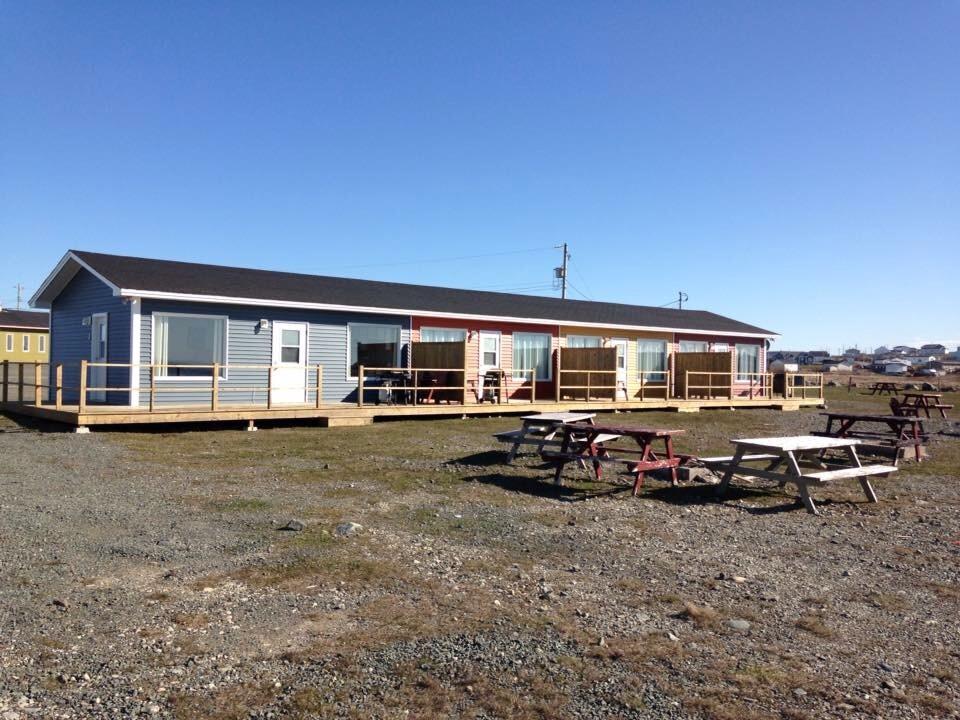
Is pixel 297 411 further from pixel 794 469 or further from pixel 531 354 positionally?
pixel 794 469

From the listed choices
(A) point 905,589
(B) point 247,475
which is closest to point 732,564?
(A) point 905,589

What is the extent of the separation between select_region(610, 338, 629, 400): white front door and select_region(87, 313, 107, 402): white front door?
14119mm

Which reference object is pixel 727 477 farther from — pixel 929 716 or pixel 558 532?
pixel 929 716

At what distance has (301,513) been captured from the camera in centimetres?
746

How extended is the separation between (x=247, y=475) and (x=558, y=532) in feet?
14.6

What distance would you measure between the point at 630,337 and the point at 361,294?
901 cm

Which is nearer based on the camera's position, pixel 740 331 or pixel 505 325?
pixel 505 325

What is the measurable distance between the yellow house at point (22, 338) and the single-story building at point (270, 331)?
1152 inches

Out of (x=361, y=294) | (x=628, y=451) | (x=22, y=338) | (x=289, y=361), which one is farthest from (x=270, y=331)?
(x=22, y=338)

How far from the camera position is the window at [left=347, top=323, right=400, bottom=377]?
19.4 metres

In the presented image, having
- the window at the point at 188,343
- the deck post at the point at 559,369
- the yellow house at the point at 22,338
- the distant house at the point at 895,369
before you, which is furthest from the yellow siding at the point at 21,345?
the distant house at the point at 895,369

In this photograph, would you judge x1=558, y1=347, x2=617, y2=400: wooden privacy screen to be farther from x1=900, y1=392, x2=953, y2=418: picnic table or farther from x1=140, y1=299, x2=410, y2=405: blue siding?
x1=900, y1=392, x2=953, y2=418: picnic table

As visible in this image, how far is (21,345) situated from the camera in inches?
1852

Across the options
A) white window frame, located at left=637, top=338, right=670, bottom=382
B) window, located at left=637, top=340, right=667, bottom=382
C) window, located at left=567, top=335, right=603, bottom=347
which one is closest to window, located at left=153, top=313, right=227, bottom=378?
window, located at left=567, top=335, right=603, bottom=347
